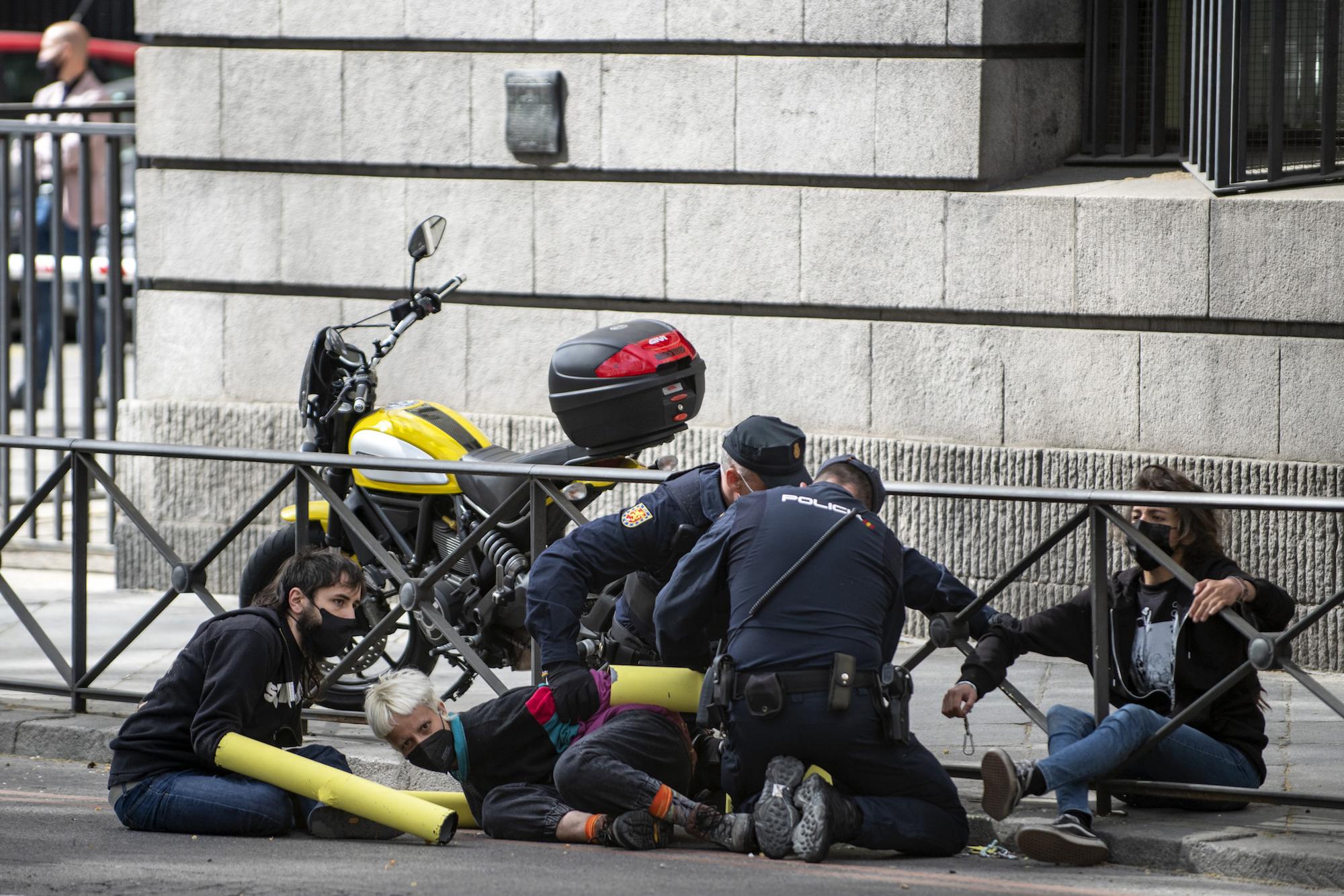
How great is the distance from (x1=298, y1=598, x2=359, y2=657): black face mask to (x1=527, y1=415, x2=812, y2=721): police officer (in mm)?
569

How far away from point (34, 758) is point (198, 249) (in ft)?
10.7

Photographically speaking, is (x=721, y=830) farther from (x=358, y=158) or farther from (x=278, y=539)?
(x=358, y=158)

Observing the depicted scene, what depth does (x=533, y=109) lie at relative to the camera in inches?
347

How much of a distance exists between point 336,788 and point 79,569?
183 centimetres

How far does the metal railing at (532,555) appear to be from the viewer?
18.0 ft

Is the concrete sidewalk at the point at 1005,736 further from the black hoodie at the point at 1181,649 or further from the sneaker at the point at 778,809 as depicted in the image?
the sneaker at the point at 778,809

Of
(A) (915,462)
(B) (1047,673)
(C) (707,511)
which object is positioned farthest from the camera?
(A) (915,462)

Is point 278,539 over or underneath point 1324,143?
underneath

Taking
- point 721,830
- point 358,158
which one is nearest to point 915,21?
point 358,158

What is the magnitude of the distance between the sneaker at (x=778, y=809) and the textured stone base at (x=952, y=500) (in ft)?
8.13

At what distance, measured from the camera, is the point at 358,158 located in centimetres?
916

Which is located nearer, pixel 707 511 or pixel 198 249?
pixel 707 511

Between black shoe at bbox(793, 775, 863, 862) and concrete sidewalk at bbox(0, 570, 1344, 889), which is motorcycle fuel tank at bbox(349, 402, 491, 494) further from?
black shoe at bbox(793, 775, 863, 862)

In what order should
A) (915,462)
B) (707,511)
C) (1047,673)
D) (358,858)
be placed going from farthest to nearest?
(915,462) < (1047,673) < (707,511) < (358,858)
